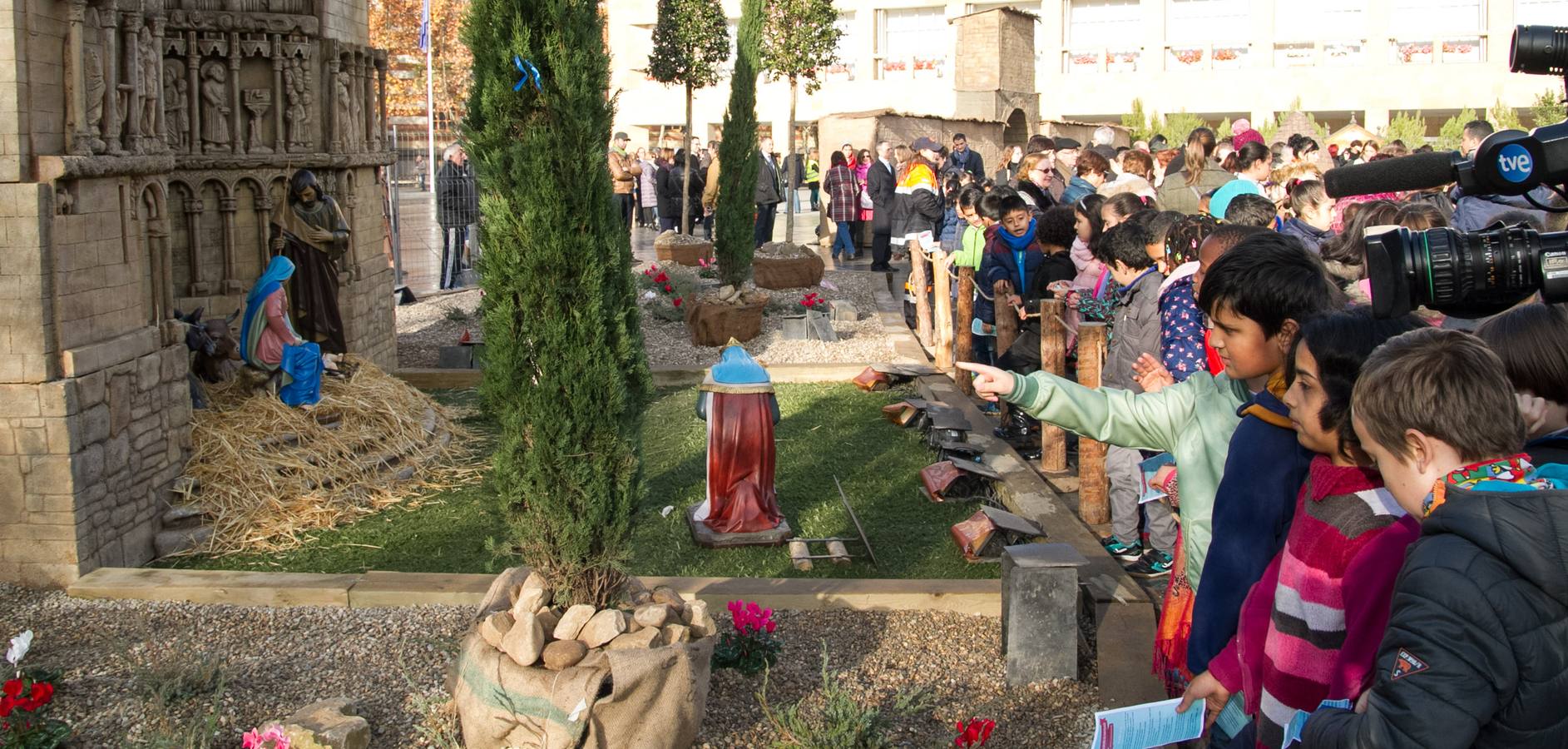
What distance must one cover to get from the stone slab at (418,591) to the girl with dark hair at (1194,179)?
6.31 meters

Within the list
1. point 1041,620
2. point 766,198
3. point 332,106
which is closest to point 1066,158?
point 766,198

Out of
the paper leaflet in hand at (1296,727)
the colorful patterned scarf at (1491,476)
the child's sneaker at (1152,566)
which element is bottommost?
the child's sneaker at (1152,566)

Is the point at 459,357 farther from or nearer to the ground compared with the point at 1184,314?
nearer to the ground

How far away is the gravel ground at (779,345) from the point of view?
12.4 metres

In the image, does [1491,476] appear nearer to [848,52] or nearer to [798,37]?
[798,37]

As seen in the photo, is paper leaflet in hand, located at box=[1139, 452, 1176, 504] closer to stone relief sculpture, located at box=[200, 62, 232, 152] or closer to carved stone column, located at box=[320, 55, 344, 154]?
stone relief sculpture, located at box=[200, 62, 232, 152]

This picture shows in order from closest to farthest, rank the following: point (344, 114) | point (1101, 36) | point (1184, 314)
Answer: point (1184, 314) < point (344, 114) < point (1101, 36)

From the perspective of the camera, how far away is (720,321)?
12.9 metres

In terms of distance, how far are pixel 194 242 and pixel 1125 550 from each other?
6.61 meters

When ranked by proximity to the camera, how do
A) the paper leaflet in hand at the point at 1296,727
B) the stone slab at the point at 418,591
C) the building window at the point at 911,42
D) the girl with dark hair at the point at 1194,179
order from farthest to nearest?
the building window at the point at 911,42 < the girl with dark hair at the point at 1194,179 < the stone slab at the point at 418,591 < the paper leaflet in hand at the point at 1296,727

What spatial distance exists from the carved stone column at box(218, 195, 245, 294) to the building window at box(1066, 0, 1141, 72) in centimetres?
3467

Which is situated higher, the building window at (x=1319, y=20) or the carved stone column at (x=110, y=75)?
the building window at (x=1319, y=20)

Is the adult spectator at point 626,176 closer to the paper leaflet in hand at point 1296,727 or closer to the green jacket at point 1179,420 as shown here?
the green jacket at point 1179,420

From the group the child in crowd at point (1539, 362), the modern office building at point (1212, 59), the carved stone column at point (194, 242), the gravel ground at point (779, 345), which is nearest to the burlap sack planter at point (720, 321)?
the gravel ground at point (779, 345)
